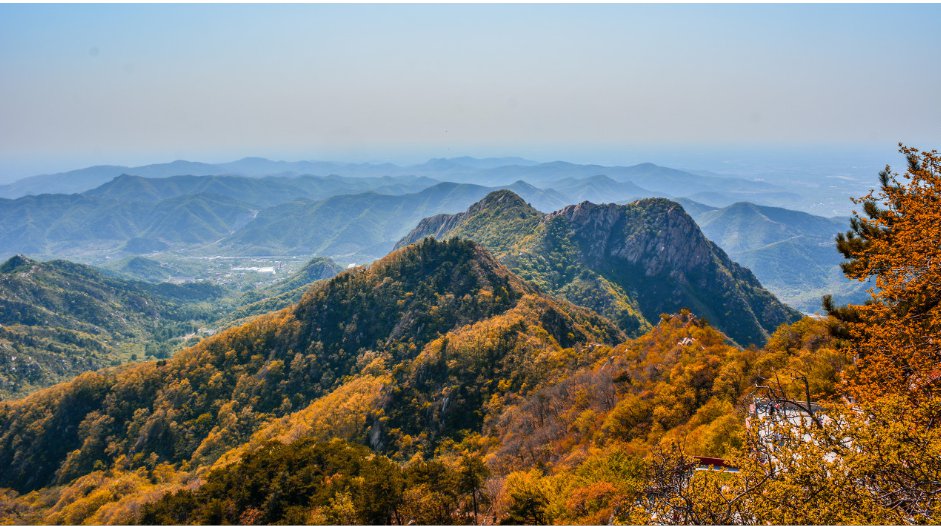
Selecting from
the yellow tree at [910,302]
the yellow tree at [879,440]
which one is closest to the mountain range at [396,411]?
the yellow tree at [879,440]

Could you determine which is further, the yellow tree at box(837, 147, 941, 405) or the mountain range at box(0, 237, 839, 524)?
the mountain range at box(0, 237, 839, 524)

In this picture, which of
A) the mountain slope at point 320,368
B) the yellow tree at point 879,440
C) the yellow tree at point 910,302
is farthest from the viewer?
the mountain slope at point 320,368

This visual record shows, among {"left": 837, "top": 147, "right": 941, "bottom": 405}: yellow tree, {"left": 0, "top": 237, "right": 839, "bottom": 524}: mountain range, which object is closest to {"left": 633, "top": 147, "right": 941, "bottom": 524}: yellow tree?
{"left": 837, "top": 147, "right": 941, "bottom": 405}: yellow tree

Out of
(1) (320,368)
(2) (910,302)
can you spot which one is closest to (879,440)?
(2) (910,302)

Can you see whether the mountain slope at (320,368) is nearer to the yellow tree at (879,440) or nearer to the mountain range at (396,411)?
the mountain range at (396,411)

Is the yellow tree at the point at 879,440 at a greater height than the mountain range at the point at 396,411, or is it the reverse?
the yellow tree at the point at 879,440

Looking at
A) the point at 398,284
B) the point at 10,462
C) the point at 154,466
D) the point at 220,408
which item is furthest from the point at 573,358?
the point at 10,462

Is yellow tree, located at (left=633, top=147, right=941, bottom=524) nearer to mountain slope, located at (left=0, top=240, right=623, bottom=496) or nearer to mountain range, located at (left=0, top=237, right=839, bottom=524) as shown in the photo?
mountain range, located at (left=0, top=237, right=839, bottom=524)

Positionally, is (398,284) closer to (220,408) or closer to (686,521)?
(220,408)

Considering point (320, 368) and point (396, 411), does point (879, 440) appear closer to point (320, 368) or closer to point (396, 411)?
point (396, 411)
